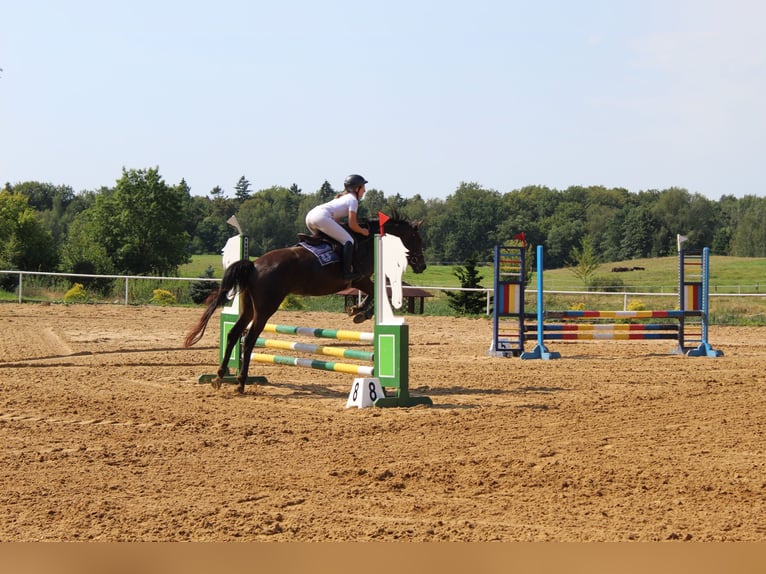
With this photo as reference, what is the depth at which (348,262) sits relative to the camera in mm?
8750

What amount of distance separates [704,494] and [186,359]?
9144mm

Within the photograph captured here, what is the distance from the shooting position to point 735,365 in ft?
39.1

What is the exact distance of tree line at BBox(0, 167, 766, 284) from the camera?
63.2 meters

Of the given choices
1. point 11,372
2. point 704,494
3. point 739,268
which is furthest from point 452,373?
point 739,268

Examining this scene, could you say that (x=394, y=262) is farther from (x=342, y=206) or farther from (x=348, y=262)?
(x=342, y=206)

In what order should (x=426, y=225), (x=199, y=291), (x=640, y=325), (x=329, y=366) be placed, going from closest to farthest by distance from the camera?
(x=329, y=366) → (x=640, y=325) → (x=199, y=291) → (x=426, y=225)

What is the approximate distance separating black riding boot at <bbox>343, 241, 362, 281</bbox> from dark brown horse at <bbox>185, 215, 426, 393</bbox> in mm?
90

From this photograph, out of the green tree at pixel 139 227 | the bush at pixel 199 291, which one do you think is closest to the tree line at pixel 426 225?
the green tree at pixel 139 227

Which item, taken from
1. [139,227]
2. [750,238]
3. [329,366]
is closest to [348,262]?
[329,366]

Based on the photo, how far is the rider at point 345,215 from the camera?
28.5ft

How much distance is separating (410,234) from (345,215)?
0.92 m

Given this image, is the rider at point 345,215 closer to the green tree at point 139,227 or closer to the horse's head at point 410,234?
the horse's head at point 410,234

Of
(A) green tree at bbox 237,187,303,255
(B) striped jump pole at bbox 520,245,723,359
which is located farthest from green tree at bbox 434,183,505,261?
(B) striped jump pole at bbox 520,245,723,359

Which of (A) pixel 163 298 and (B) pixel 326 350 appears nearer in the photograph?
(B) pixel 326 350
